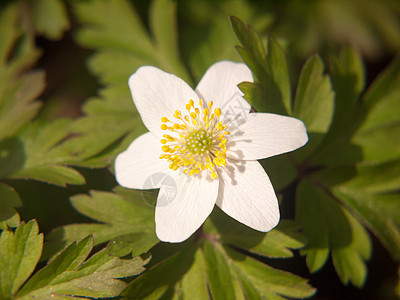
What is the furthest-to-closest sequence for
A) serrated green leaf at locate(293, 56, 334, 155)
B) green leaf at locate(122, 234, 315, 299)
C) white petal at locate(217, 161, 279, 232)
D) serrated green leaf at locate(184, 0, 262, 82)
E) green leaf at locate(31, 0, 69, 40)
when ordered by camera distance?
1. green leaf at locate(31, 0, 69, 40)
2. serrated green leaf at locate(184, 0, 262, 82)
3. serrated green leaf at locate(293, 56, 334, 155)
4. green leaf at locate(122, 234, 315, 299)
5. white petal at locate(217, 161, 279, 232)

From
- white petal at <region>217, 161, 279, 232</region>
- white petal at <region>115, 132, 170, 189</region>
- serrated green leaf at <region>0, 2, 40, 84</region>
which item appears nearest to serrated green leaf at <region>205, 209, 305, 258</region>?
white petal at <region>217, 161, 279, 232</region>

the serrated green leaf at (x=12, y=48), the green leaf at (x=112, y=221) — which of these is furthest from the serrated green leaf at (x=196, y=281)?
the serrated green leaf at (x=12, y=48)

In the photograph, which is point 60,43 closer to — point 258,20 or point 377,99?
point 258,20

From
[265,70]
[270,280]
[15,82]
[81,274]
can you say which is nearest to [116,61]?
[15,82]

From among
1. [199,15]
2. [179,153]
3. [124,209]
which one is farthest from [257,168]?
[199,15]

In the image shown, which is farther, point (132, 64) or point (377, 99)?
point (132, 64)

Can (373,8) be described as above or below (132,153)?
below

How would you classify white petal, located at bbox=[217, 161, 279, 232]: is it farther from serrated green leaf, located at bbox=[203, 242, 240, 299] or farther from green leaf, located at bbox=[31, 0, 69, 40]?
green leaf, located at bbox=[31, 0, 69, 40]
